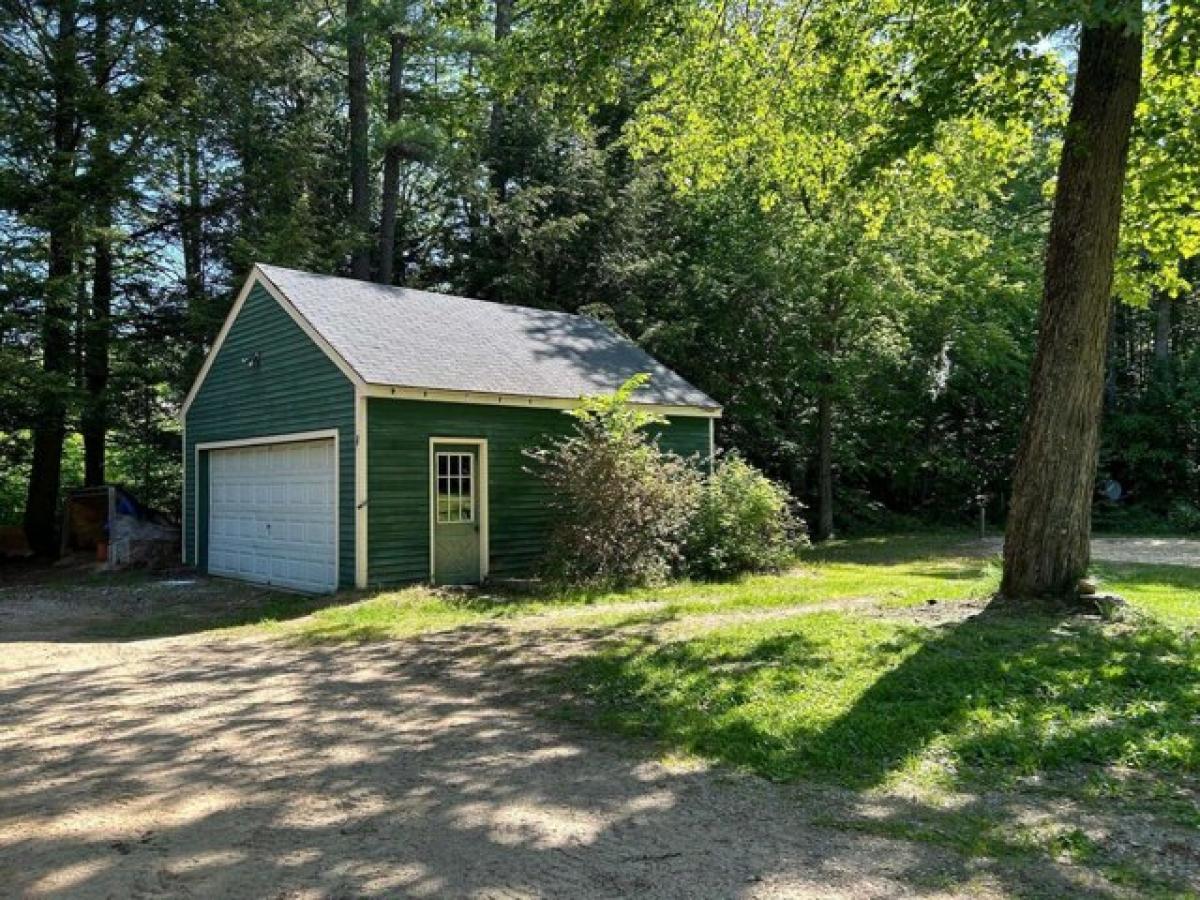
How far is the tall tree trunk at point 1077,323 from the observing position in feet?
25.8

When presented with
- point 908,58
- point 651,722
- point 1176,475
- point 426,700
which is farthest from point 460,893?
point 1176,475

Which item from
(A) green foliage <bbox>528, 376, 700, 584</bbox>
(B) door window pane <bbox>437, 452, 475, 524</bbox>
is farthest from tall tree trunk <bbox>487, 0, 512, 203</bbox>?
(A) green foliage <bbox>528, 376, 700, 584</bbox>

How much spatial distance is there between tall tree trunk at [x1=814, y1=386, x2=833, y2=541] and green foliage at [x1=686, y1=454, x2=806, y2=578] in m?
7.28

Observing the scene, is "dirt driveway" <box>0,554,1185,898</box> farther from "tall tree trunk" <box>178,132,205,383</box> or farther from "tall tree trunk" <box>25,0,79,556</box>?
"tall tree trunk" <box>178,132,205,383</box>

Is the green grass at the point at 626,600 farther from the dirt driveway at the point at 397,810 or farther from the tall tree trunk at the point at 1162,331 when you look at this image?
the tall tree trunk at the point at 1162,331

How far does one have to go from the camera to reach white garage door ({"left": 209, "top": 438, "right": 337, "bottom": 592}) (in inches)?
493

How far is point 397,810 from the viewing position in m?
4.16

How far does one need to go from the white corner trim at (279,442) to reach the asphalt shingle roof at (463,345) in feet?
4.43

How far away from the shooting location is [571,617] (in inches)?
387

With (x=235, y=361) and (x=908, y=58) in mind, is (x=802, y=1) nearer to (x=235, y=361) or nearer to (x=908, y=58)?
(x=908, y=58)

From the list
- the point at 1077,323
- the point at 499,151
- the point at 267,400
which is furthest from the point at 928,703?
the point at 499,151

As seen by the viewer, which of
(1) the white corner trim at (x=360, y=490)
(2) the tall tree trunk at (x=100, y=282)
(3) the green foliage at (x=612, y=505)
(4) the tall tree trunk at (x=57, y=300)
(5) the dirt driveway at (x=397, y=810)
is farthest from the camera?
(2) the tall tree trunk at (x=100, y=282)

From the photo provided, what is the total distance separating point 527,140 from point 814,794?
73.4ft

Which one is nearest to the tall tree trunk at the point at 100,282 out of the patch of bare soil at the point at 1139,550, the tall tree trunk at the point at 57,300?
the tall tree trunk at the point at 57,300
